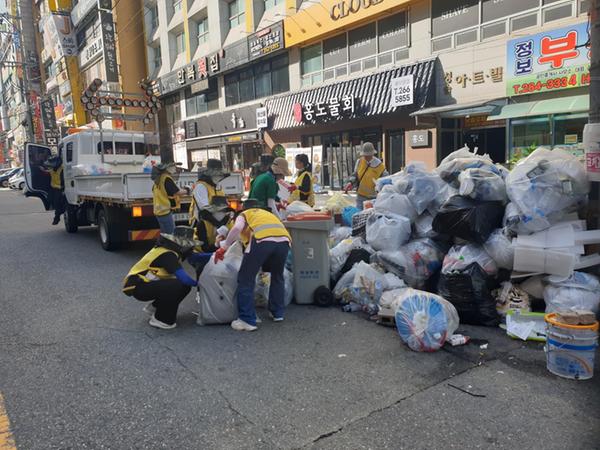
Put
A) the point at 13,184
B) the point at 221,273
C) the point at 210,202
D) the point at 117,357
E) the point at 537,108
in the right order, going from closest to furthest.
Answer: the point at 117,357 → the point at 221,273 → the point at 210,202 → the point at 537,108 → the point at 13,184

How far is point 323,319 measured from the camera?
15.2 ft

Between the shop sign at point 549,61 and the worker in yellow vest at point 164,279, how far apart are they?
10.6 meters

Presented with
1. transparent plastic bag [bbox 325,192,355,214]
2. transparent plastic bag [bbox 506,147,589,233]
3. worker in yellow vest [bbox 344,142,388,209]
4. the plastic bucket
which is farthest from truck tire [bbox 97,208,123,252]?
the plastic bucket

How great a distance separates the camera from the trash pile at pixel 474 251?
154 inches

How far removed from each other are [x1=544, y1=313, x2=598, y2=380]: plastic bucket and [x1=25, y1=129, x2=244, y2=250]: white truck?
603cm

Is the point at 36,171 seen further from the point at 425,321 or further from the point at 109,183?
the point at 425,321

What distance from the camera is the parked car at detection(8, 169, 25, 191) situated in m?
33.1

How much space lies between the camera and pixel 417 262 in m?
4.87

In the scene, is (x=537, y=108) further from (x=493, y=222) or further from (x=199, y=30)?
(x=199, y=30)

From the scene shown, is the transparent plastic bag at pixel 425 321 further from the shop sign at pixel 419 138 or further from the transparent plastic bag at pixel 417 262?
the shop sign at pixel 419 138

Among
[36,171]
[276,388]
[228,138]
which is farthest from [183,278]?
[228,138]

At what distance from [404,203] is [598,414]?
2943 millimetres

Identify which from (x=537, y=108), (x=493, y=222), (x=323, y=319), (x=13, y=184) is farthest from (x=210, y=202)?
(x=13, y=184)

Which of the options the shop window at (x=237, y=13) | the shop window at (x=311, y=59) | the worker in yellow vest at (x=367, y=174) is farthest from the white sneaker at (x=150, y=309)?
the shop window at (x=237, y=13)
